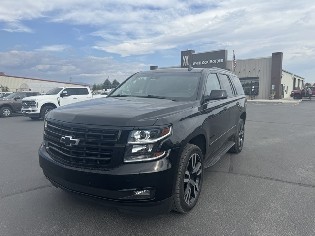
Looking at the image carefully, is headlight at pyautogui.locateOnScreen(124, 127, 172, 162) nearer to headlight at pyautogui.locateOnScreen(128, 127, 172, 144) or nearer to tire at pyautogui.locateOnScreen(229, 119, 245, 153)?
headlight at pyautogui.locateOnScreen(128, 127, 172, 144)

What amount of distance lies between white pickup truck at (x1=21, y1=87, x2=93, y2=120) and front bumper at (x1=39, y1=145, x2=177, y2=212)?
1358 cm

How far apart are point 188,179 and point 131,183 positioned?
38.4 inches

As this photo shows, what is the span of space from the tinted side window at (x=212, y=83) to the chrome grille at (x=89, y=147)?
81.8 inches

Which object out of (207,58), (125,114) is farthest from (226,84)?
(207,58)

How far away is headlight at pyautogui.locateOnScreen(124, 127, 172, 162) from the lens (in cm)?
304

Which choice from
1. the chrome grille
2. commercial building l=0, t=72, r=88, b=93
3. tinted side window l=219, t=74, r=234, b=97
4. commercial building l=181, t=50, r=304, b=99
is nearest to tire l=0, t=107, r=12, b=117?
tinted side window l=219, t=74, r=234, b=97

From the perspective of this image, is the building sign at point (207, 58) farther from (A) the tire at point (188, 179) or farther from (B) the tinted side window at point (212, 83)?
(A) the tire at point (188, 179)

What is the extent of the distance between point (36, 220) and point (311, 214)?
351cm

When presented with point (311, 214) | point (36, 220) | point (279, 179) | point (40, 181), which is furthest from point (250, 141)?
point (36, 220)

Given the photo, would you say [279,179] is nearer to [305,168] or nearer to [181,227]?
[305,168]

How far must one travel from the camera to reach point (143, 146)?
121 inches

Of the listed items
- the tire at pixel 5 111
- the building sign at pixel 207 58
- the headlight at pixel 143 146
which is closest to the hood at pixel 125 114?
the headlight at pixel 143 146

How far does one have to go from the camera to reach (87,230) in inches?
130

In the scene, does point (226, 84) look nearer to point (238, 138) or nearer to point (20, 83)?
point (238, 138)
